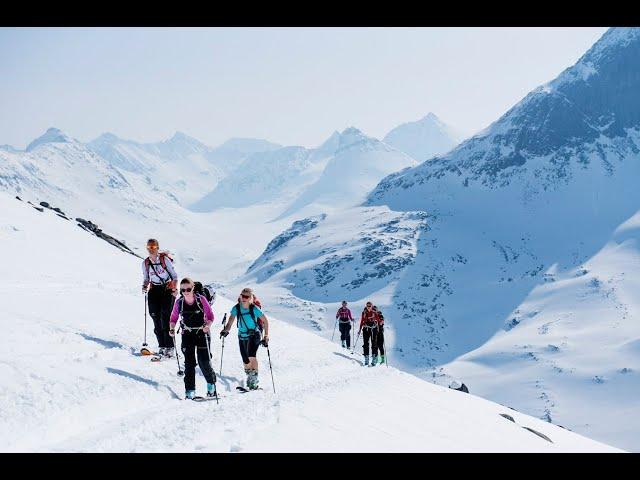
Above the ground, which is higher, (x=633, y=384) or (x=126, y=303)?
(x=633, y=384)

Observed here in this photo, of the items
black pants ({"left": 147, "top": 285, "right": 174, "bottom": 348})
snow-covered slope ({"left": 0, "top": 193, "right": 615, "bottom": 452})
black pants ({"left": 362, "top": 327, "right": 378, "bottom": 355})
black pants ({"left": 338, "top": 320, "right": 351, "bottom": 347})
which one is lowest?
snow-covered slope ({"left": 0, "top": 193, "right": 615, "bottom": 452})

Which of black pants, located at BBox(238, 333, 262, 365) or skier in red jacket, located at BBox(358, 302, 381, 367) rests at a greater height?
skier in red jacket, located at BBox(358, 302, 381, 367)

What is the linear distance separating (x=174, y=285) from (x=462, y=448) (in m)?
8.20

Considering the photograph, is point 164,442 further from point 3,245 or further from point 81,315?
point 3,245

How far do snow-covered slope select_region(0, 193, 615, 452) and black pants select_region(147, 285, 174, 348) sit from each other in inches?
30.8

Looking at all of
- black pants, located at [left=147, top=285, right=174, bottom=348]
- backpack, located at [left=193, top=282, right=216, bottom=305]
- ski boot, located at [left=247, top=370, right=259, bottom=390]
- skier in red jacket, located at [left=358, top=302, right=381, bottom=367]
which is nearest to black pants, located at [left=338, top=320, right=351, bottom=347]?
skier in red jacket, located at [left=358, top=302, right=381, bottom=367]

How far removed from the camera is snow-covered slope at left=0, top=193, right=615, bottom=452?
32.4ft

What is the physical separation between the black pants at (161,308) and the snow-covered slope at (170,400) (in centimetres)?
78

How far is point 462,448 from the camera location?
11.8 meters

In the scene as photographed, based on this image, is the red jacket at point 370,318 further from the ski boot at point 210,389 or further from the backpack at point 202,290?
the ski boot at point 210,389

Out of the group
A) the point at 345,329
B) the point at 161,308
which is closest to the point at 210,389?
the point at 161,308

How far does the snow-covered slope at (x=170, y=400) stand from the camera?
9891 mm

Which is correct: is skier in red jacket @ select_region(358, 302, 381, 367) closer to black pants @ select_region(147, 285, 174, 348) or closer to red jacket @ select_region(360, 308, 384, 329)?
red jacket @ select_region(360, 308, 384, 329)
